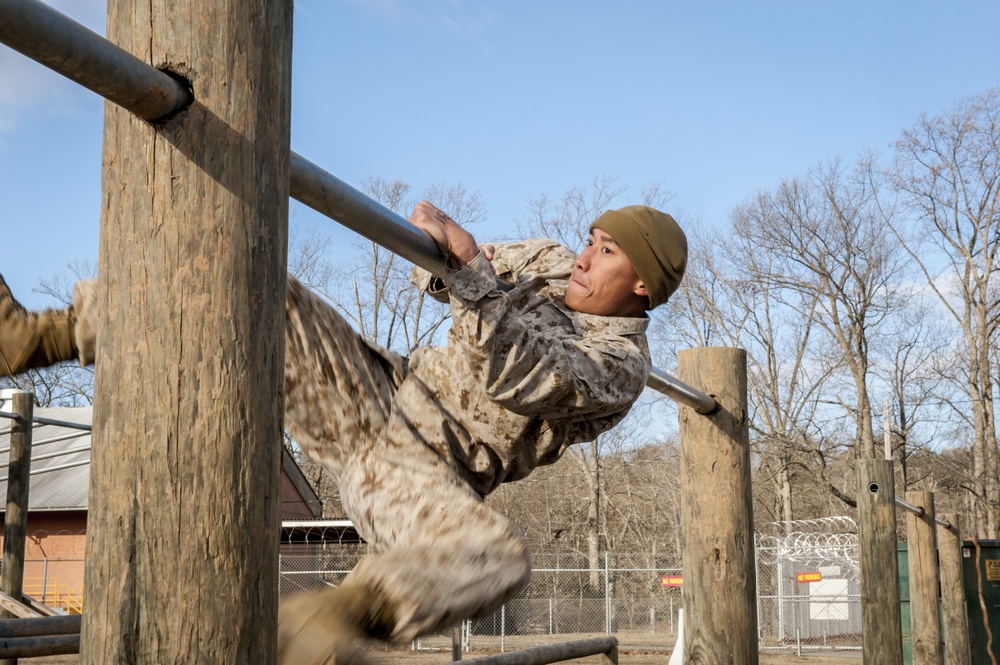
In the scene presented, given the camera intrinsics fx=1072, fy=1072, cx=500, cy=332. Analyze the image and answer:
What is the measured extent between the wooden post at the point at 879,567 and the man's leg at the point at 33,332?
5850 millimetres

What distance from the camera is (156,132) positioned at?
1.40m

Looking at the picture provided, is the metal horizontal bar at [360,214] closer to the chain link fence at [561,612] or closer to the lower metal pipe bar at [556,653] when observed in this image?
the lower metal pipe bar at [556,653]

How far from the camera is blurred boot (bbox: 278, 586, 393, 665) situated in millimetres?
1663

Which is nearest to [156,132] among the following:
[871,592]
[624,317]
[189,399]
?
[189,399]

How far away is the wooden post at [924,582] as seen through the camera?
10.3 meters

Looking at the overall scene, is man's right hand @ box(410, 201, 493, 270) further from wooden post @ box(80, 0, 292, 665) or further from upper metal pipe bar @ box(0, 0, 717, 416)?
upper metal pipe bar @ box(0, 0, 717, 416)

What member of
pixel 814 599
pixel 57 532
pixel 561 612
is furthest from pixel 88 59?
pixel 57 532

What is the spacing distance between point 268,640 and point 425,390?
0.98 m

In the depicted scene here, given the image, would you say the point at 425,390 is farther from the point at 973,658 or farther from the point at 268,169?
the point at 973,658

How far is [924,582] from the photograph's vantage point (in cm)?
1061

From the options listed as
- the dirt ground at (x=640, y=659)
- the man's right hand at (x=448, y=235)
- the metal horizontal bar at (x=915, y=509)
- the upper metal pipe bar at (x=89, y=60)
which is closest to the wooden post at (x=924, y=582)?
the metal horizontal bar at (x=915, y=509)

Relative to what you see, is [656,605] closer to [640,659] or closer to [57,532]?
[640,659]

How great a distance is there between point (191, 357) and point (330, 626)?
571mm

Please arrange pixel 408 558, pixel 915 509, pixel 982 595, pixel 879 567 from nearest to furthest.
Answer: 1. pixel 408 558
2. pixel 879 567
3. pixel 915 509
4. pixel 982 595
